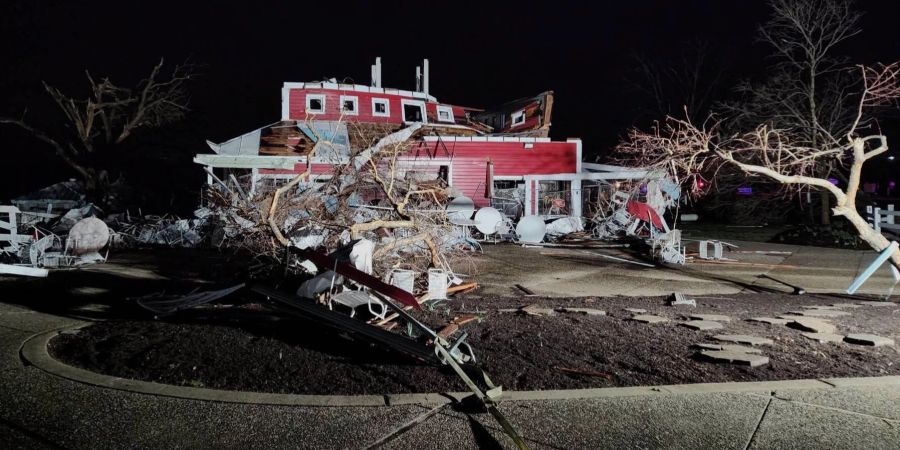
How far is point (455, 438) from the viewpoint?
317 centimetres

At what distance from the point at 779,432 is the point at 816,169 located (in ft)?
58.0

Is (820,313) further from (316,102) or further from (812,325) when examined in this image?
(316,102)

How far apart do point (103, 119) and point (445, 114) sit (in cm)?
1496

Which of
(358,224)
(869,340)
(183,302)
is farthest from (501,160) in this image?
(183,302)

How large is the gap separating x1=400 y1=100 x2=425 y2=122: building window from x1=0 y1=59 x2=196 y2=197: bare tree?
403 inches

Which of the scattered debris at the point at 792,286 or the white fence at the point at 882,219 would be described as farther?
the white fence at the point at 882,219

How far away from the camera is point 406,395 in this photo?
379cm

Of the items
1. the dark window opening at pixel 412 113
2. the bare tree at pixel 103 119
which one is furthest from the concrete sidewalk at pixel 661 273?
the bare tree at pixel 103 119

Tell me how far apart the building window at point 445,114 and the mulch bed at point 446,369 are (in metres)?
19.1

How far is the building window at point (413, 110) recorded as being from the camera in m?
23.7

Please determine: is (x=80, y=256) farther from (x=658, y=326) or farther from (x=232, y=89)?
(x=232, y=89)

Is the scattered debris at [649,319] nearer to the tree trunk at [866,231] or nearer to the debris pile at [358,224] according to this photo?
the debris pile at [358,224]

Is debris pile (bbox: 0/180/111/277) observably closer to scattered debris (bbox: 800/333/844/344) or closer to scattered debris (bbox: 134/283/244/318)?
scattered debris (bbox: 134/283/244/318)

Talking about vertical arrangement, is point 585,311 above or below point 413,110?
below
